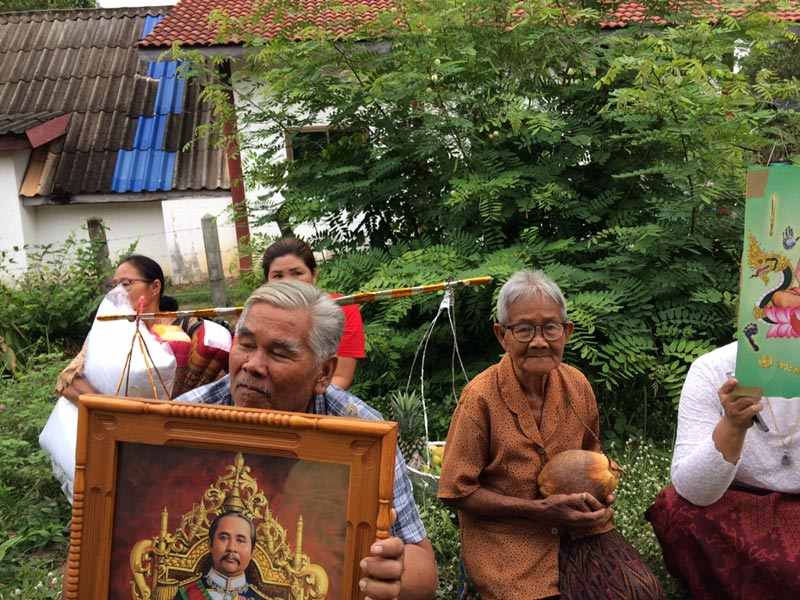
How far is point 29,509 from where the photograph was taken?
14.7 ft

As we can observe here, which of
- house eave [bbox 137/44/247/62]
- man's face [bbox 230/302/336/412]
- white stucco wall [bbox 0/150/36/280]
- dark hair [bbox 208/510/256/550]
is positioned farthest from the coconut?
white stucco wall [bbox 0/150/36/280]

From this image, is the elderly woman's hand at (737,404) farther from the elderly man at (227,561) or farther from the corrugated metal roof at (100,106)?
the corrugated metal roof at (100,106)

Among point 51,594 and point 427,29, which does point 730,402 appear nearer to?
point 51,594

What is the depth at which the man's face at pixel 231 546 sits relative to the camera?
71.4 inches

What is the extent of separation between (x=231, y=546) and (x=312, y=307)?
0.72 m

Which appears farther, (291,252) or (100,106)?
(100,106)

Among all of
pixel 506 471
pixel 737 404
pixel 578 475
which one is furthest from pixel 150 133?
pixel 737 404

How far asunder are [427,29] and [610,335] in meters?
2.58

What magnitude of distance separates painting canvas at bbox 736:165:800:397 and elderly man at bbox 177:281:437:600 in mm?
1117

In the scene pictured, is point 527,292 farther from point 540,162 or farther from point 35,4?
point 35,4

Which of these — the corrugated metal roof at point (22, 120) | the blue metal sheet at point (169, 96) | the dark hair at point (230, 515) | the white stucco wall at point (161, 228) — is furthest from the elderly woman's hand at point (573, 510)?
the blue metal sheet at point (169, 96)

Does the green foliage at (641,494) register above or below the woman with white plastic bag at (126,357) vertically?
below

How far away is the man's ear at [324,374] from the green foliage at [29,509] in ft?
6.81

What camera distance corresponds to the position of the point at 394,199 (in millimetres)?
6074
